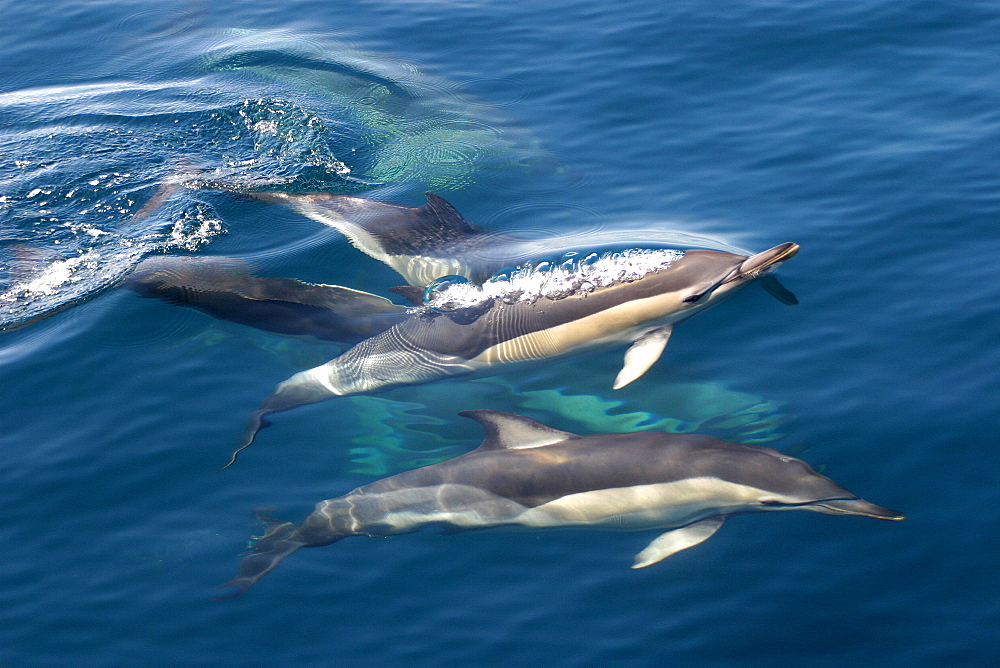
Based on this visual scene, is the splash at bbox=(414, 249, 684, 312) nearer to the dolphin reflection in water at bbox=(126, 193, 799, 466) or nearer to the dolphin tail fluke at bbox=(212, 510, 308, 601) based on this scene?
the dolphin reflection in water at bbox=(126, 193, 799, 466)

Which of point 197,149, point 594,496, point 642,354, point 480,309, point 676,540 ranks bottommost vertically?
point 676,540

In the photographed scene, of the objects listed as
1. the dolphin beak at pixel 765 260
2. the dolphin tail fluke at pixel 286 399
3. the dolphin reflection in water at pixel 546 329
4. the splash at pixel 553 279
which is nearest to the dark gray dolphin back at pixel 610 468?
the dolphin tail fluke at pixel 286 399

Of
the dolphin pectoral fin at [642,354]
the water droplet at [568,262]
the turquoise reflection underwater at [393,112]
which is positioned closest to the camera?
the dolphin pectoral fin at [642,354]

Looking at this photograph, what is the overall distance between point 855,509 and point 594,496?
166cm

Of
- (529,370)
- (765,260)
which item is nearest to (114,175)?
(529,370)

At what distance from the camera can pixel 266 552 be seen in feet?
18.5

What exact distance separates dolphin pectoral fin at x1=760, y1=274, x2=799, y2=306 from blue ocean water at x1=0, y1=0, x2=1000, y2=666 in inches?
4.7

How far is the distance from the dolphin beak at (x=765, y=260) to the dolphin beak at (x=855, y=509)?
7.54 feet

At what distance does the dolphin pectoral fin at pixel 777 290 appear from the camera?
772 centimetres

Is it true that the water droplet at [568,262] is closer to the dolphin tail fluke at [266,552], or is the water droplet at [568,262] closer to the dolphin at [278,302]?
the dolphin at [278,302]

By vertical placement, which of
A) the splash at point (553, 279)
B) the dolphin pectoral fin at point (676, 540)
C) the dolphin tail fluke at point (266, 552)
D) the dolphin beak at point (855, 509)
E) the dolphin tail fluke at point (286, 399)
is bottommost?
the dolphin pectoral fin at point (676, 540)

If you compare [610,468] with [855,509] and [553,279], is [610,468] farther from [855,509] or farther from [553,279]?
[553,279]

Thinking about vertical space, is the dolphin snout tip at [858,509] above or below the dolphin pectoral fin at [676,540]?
above

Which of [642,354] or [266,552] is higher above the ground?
[642,354]
